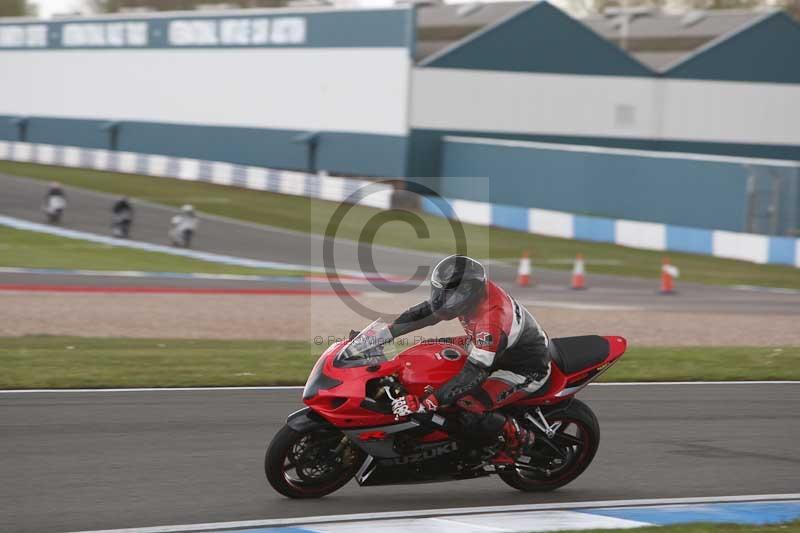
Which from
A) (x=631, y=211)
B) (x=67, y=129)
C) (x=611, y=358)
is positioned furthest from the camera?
(x=67, y=129)

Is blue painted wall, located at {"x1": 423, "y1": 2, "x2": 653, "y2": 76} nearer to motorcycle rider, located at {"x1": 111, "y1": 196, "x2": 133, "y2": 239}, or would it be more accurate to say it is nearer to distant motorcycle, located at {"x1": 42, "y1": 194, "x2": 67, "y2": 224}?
motorcycle rider, located at {"x1": 111, "y1": 196, "x2": 133, "y2": 239}

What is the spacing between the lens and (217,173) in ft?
151

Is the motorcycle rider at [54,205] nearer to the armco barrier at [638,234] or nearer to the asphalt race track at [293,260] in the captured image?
the asphalt race track at [293,260]

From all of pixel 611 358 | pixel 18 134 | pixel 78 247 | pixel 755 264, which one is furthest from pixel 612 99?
pixel 611 358

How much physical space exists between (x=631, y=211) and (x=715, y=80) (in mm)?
12568

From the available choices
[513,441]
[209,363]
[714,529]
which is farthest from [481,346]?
[209,363]

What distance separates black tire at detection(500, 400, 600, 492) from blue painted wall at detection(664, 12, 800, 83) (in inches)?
1560

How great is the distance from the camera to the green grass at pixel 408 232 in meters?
28.2

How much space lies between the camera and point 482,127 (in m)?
42.8

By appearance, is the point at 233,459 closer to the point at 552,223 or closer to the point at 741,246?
the point at 741,246

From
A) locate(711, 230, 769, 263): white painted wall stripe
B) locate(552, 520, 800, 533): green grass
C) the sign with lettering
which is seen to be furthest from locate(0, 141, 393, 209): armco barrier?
locate(552, 520, 800, 533): green grass

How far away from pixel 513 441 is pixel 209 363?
603cm

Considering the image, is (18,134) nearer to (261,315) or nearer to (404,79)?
(404,79)

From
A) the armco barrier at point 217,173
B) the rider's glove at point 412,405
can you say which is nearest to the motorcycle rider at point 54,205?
the armco barrier at point 217,173
